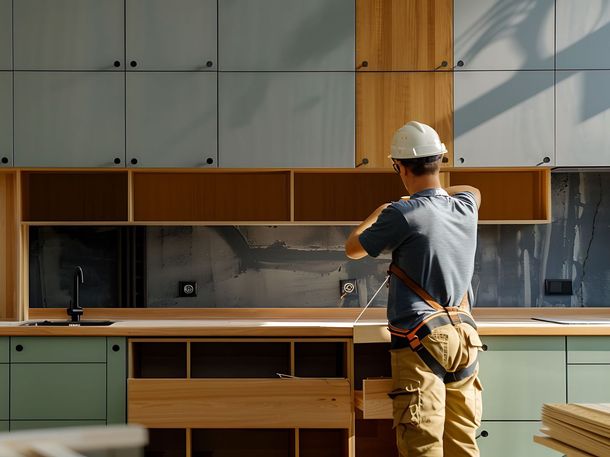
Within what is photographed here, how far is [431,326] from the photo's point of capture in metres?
2.47

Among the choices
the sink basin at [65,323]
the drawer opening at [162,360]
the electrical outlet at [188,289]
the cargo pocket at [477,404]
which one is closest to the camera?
the cargo pocket at [477,404]

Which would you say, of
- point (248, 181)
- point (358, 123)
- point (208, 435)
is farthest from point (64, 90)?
point (208, 435)

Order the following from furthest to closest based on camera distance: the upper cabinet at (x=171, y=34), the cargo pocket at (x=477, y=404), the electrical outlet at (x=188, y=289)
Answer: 1. the electrical outlet at (x=188, y=289)
2. the upper cabinet at (x=171, y=34)
3. the cargo pocket at (x=477, y=404)

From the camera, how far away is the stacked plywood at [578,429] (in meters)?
1.10

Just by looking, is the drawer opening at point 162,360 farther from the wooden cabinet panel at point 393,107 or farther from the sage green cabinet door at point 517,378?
the sage green cabinet door at point 517,378

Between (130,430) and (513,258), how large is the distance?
124 inches

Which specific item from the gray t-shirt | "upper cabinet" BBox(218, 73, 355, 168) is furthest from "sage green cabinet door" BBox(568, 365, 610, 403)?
"upper cabinet" BBox(218, 73, 355, 168)

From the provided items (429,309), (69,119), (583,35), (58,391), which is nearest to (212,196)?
(69,119)

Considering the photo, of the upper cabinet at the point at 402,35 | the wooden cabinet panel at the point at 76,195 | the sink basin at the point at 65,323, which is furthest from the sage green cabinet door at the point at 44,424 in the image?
the upper cabinet at the point at 402,35

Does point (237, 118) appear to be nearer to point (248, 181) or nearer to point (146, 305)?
point (248, 181)

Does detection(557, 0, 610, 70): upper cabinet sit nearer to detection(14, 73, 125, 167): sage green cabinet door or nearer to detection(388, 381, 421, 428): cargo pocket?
detection(388, 381, 421, 428): cargo pocket

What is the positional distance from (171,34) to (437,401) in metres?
2.01

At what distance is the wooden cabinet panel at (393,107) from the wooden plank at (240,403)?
1.05 meters

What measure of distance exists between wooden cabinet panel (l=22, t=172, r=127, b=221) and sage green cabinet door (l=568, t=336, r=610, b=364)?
213 cm
